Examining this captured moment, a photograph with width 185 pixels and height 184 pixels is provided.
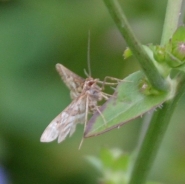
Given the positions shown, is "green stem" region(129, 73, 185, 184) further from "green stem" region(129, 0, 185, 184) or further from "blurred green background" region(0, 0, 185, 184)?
"blurred green background" region(0, 0, 185, 184)

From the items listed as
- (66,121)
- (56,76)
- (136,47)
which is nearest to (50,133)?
(66,121)

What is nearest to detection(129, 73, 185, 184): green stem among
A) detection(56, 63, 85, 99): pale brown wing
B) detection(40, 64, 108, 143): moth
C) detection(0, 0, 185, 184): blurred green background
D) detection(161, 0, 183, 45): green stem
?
detection(161, 0, 183, 45): green stem

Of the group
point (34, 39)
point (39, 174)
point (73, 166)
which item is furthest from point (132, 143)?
point (34, 39)

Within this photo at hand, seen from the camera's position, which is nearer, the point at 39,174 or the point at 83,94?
the point at 83,94

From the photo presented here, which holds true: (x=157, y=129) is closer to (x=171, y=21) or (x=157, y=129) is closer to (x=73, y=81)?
(x=171, y=21)

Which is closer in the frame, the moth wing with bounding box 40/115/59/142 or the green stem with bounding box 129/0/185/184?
the green stem with bounding box 129/0/185/184

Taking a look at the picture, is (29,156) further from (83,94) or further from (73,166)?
(83,94)

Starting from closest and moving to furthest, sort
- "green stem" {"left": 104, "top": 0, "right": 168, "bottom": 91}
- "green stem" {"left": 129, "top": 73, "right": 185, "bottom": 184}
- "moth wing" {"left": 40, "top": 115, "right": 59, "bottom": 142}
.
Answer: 1. "green stem" {"left": 104, "top": 0, "right": 168, "bottom": 91}
2. "green stem" {"left": 129, "top": 73, "right": 185, "bottom": 184}
3. "moth wing" {"left": 40, "top": 115, "right": 59, "bottom": 142}
